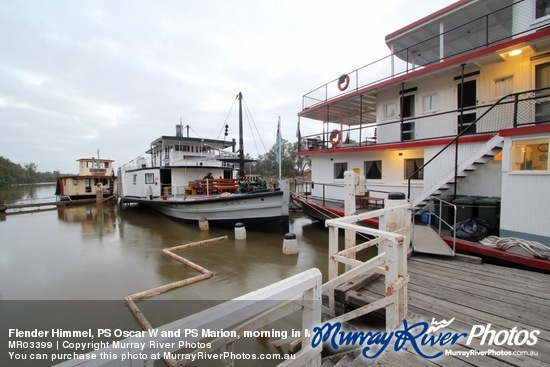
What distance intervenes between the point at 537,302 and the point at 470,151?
5.39 metres

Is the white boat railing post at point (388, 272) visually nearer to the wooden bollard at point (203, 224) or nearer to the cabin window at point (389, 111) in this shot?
the wooden bollard at point (203, 224)

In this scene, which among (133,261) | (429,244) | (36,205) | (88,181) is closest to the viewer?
(429,244)

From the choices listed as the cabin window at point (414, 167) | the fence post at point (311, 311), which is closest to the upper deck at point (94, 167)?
the cabin window at point (414, 167)

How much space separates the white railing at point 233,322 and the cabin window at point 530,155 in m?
6.41

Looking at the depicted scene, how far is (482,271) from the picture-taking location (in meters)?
4.29

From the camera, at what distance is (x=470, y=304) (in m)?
3.25

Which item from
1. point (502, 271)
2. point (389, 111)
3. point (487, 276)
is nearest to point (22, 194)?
point (389, 111)

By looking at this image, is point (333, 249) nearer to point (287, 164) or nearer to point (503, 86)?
point (503, 86)

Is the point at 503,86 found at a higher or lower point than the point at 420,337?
higher

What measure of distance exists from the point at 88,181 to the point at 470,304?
103 feet

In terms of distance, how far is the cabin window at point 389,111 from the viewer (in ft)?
35.9

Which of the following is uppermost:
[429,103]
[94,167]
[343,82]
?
[343,82]

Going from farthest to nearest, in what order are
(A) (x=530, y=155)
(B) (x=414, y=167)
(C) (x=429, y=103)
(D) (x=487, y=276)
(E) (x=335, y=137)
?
(E) (x=335, y=137)
(C) (x=429, y=103)
(B) (x=414, y=167)
(A) (x=530, y=155)
(D) (x=487, y=276)

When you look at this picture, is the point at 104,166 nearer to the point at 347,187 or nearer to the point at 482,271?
the point at 347,187
